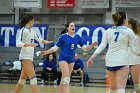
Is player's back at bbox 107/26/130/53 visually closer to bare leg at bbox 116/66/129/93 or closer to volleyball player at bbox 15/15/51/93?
bare leg at bbox 116/66/129/93

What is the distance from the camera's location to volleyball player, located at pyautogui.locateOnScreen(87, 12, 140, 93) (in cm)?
642

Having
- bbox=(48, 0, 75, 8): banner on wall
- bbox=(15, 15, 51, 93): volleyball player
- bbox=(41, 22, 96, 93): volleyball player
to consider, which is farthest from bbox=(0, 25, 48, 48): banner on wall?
bbox=(15, 15, 51, 93): volleyball player

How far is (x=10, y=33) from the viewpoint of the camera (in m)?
18.8

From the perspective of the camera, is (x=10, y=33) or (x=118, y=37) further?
(x=10, y=33)

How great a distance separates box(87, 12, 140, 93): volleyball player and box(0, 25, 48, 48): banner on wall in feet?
39.5

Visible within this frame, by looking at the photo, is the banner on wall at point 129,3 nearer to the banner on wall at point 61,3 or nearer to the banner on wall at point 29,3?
the banner on wall at point 61,3

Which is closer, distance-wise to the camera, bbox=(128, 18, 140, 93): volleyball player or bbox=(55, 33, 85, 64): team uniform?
bbox=(128, 18, 140, 93): volleyball player

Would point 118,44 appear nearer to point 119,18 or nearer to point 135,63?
point 119,18

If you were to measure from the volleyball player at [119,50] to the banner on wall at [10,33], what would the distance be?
12.0 meters

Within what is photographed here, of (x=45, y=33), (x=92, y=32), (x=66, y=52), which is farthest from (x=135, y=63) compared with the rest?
(x=45, y=33)

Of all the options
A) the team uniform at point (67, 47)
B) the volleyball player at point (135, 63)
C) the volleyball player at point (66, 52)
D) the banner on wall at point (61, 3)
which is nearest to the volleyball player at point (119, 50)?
the volleyball player at point (135, 63)

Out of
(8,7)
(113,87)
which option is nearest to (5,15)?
(8,7)

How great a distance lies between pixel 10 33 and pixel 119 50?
42.6ft

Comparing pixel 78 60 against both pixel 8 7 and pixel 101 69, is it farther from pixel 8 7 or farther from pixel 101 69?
pixel 8 7
